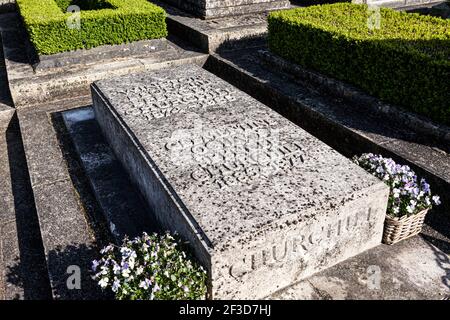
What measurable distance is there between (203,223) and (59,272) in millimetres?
1483

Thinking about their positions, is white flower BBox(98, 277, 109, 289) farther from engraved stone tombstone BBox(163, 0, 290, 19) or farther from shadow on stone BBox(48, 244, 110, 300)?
engraved stone tombstone BBox(163, 0, 290, 19)

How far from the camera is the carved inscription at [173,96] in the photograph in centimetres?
537

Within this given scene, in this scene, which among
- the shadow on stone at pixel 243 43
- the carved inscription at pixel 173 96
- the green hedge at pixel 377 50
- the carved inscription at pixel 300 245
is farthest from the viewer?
the shadow on stone at pixel 243 43

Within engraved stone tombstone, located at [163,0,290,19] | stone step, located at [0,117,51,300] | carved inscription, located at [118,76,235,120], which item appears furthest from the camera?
engraved stone tombstone, located at [163,0,290,19]

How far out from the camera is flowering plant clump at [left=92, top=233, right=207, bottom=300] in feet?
10.7

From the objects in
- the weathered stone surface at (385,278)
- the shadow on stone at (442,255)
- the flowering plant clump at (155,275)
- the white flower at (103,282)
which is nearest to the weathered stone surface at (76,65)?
the flowering plant clump at (155,275)

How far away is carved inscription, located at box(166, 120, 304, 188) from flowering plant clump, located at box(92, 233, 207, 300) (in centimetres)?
82

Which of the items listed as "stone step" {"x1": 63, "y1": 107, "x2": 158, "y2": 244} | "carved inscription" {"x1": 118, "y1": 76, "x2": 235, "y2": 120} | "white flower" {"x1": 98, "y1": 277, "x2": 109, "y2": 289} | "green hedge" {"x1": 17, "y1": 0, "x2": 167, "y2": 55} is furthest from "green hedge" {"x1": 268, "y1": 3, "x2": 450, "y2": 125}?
"white flower" {"x1": 98, "y1": 277, "x2": 109, "y2": 289}

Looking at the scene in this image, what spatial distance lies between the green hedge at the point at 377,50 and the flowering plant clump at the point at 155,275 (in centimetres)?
358

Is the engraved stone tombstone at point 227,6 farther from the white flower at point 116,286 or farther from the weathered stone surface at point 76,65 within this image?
the white flower at point 116,286

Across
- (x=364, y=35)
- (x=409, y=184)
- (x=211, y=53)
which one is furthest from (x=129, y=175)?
(x=211, y=53)

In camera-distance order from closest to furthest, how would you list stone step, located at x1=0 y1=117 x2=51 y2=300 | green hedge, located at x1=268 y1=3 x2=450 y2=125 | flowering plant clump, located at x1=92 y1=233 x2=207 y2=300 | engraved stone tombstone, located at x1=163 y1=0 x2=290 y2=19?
flowering plant clump, located at x1=92 y1=233 x2=207 y2=300 < stone step, located at x1=0 y1=117 x2=51 y2=300 < green hedge, located at x1=268 y1=3 x2=450 y2=125 < engraved stone tombstone, located at x1=163 y1=0 x2=290 y2=19

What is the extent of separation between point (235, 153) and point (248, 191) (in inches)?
27.1
